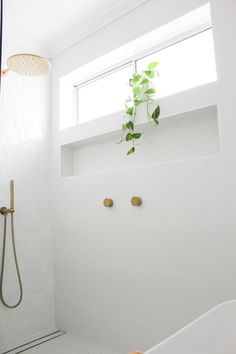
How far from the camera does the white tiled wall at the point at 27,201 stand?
2453mm

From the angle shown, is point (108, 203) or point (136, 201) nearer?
point (136, 201)

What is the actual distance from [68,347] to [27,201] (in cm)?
123

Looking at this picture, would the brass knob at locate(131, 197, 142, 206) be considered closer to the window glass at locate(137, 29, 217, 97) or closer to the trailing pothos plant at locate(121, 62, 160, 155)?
the trailing pothos plant at locate(121, 62, 160, 155)

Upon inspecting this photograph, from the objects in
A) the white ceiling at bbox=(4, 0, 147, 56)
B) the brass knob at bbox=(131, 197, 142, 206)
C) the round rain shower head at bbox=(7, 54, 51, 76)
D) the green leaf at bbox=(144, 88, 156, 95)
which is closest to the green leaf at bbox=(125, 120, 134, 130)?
the green leaf at bbox=(144, 88, 156, 95)

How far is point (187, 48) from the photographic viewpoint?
2197 millimetres

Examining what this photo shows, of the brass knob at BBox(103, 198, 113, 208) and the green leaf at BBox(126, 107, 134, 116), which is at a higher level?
the green leaf at BBox(126, 107, 134, 116)

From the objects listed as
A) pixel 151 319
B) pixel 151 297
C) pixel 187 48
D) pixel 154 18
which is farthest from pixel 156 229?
pixel 154 18

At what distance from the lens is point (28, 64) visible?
200 centimetres

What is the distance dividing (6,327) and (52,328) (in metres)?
0.45

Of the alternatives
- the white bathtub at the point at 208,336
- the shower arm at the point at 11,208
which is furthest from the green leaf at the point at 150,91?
the white bathtub at the point at 208,336

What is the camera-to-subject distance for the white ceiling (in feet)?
7.53

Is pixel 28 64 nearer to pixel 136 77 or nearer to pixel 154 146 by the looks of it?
pixel 136 77

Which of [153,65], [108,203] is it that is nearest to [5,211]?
[108,203]

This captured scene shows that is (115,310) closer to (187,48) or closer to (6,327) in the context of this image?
(6,327)
